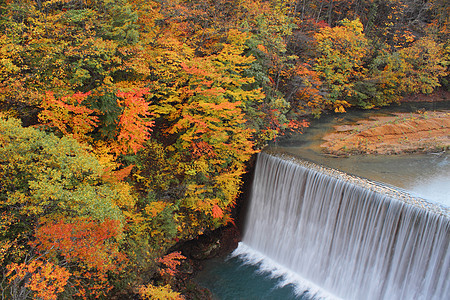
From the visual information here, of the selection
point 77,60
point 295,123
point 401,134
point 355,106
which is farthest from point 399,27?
point 77,60

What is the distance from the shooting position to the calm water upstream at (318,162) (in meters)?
12.6

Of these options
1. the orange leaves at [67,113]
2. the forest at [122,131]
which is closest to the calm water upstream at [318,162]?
the forest at [122,131]

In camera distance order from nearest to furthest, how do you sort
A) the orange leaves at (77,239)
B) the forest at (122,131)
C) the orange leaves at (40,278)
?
the orange leaves at (40,278), the orange leaves at (77,239), the forest at (122,131)

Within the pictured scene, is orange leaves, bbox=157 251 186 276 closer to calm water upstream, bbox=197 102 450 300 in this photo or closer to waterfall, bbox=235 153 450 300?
calm water upstream, bbox=197 102 450 300

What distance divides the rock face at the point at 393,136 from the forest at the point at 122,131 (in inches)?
122

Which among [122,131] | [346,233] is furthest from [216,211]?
[346,233]

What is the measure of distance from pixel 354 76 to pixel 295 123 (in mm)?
8843

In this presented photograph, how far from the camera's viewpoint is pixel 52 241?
750 centimetres

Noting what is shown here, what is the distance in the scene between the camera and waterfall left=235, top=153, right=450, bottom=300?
10203 millimetres

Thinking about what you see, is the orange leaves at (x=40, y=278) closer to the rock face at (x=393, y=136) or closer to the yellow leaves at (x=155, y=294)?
the yellow leaves at (x=155, y=294)

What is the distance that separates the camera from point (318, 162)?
49.1 feet

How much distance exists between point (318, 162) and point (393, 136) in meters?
6.51

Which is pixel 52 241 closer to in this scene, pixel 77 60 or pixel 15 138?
pixel 15 138

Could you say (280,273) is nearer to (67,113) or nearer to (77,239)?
(77,239)
